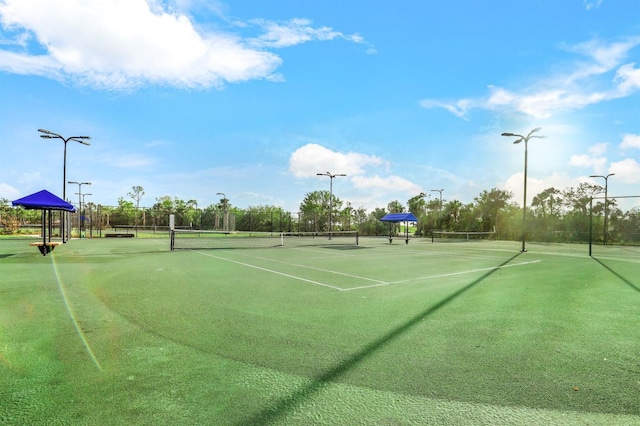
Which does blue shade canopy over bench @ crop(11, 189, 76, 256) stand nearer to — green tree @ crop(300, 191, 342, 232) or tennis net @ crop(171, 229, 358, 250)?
tennis net @ crop(171, 229, 358, 250)

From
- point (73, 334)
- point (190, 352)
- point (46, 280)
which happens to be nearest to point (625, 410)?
point (190, 352)

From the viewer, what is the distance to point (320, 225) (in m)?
49.1

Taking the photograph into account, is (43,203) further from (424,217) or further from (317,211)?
(424,217)

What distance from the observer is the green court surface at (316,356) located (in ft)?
8.93

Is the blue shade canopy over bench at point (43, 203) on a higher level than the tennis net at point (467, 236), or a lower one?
higher

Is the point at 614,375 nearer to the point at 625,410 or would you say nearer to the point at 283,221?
the point at 625,410

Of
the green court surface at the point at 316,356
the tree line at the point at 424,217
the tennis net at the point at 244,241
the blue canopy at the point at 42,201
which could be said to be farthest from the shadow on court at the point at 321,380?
the tree line at the point at 424,217

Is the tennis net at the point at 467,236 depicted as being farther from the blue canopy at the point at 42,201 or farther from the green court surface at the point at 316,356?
the blue canopy at the point at 42,201

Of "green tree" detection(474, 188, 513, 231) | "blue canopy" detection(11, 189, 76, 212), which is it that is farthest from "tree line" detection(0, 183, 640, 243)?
"blue canopy" detection(11, 189, 76, 212)

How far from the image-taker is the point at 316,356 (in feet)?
12.4

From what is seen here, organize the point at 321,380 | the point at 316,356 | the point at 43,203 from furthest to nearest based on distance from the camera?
the point at 43,203 → the point at 316,356 → the point at 321,380

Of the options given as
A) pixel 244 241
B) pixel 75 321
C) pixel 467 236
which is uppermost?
pixel 75 321

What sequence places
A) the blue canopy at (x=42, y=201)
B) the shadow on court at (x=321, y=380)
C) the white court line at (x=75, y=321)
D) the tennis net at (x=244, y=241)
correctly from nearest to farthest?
the shadow on court at (x=321, y=380)
the white court line at (x=75, y=321)
the blue canopy at (x=42, y=201)
the tennis net at (x=244, y=241)

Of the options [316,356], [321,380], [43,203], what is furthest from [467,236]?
[321,380]
